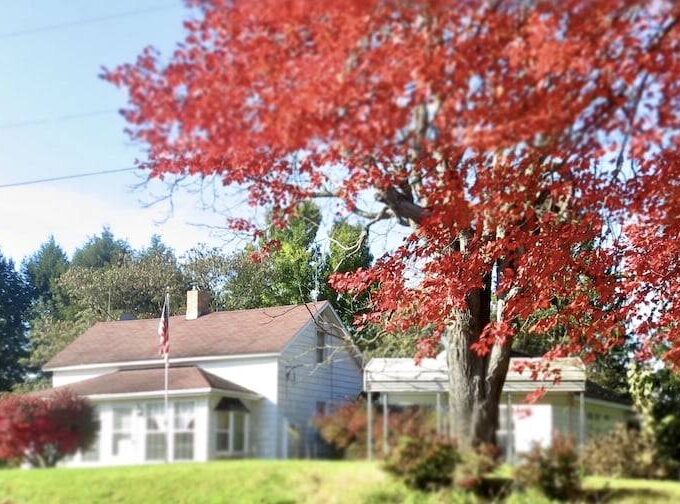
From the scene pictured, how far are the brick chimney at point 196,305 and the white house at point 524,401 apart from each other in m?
3.45

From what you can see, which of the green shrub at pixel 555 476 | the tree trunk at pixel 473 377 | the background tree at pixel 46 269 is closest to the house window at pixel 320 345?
the tree trunk at pixel 473 377

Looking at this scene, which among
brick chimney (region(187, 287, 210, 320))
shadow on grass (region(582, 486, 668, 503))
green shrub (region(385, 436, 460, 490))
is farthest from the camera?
brick chimney (region(187, 287, 210, 320))

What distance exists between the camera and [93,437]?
1106 cm

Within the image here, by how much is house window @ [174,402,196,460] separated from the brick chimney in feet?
9.76

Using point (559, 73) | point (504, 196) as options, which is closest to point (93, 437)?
point (504, 196)

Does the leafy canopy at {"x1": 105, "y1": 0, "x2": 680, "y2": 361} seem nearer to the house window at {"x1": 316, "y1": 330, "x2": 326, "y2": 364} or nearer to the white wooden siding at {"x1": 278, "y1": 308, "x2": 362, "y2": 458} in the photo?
the white wooden siding at {"x1": 278, "y1": 308, "x2": 362, "y2": 458}

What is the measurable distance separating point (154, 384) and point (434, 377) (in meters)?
3.36

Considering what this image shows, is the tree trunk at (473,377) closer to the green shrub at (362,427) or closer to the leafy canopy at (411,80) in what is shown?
the green shrub at (362,427)

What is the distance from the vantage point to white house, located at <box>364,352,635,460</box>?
10117 millimetres

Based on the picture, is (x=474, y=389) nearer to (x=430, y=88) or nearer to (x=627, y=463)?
(x=627, y=463)

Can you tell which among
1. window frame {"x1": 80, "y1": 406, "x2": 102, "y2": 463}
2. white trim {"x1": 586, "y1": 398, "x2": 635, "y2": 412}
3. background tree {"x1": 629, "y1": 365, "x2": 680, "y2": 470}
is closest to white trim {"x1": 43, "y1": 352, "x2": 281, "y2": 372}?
window frame {"x1": 80, "y1": 406, "x2": 102, "y2": 463}

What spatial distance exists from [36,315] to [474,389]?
7488mm

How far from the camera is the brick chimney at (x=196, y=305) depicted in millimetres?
14057

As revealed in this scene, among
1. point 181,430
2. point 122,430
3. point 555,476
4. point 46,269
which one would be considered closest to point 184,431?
point 181,430
